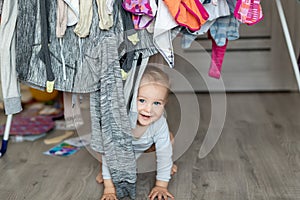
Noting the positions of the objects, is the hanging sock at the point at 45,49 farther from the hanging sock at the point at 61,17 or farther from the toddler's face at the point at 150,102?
the toddler's face at the point at 150,102

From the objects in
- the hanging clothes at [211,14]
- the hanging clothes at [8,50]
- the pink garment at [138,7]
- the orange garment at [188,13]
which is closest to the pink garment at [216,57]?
the hanging clothes at [211,14]

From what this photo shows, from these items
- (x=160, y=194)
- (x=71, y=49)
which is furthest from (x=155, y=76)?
(x=160, y=194)

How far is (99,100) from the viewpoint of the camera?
1830mm

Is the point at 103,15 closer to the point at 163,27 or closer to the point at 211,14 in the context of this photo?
the point at 163,27

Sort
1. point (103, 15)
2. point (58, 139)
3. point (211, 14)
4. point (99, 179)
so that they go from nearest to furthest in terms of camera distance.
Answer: point (103, 15)
point (211, 14)
point (99, 179)
point (58, 139)

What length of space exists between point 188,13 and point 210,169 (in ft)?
2.35

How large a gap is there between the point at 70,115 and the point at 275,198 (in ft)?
2.71

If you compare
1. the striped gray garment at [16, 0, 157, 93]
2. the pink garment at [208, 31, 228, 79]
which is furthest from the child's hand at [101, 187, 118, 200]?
the pink garment at [208, 31, 228, 79]

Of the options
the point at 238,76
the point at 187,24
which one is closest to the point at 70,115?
the point at 187,24

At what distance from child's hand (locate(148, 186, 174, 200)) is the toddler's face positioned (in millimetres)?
249

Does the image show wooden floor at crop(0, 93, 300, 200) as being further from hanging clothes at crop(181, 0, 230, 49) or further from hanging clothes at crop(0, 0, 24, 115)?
hanging clothes at crop(181, 0, 230, 49)

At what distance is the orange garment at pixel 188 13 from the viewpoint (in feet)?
5.63

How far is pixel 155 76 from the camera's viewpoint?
187 centimetres

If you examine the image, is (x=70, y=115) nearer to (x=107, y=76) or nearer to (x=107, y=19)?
(x=107, y=76)
